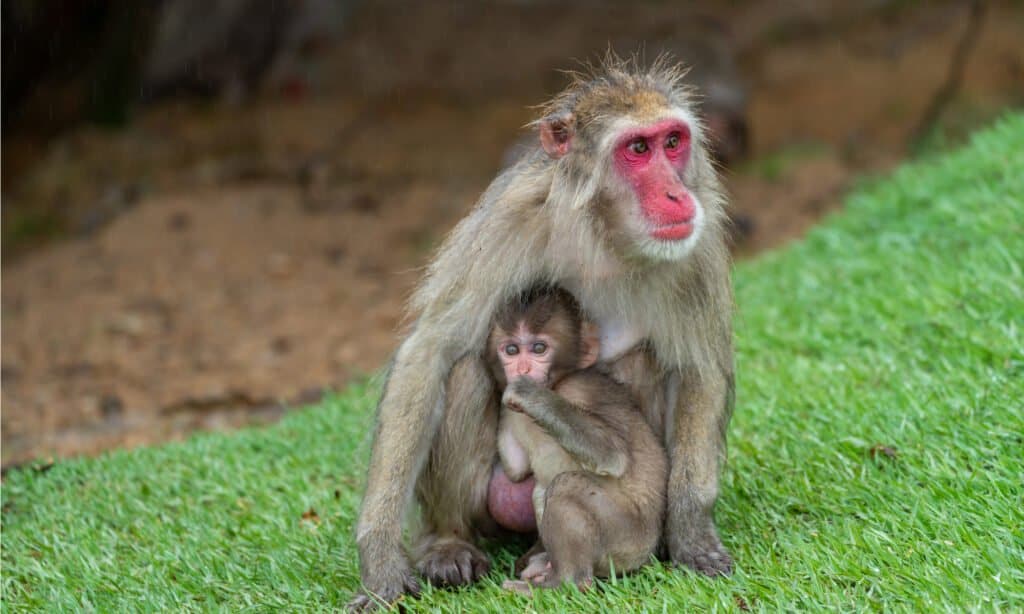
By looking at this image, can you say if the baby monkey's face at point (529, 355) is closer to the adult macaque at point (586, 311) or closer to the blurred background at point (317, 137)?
the adult macaque at point (586, 311)

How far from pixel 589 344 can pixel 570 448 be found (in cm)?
44

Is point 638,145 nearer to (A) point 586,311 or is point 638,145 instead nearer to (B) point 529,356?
(A) point 586,311

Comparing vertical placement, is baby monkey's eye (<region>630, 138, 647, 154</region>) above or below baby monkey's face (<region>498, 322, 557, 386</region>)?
above

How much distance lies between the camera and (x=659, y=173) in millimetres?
3918

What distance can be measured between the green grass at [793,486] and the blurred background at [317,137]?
2508mm

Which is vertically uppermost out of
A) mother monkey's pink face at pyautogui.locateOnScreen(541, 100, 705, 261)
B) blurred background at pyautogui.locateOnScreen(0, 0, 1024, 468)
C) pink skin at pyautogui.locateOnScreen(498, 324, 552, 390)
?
mother monkey's pink face at pyautogui.locateOnScreen(541, 100, 705, 261)

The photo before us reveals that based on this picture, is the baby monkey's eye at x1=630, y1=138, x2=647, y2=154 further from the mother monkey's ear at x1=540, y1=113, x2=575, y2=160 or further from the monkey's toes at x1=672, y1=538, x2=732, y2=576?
the monkey's toes at x1=672, y1=538, x2=732, y2=576

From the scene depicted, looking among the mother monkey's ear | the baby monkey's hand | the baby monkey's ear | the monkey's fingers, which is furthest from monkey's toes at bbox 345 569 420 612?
the mother monkey's ear

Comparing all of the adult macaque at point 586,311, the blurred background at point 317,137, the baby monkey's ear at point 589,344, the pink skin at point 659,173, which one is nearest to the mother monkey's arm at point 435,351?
the adult macaque at point 586,311

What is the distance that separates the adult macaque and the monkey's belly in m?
0.03

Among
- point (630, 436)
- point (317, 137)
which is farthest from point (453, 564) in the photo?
point (317, 137)

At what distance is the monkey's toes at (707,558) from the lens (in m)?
3.88

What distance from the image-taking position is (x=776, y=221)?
1098cm

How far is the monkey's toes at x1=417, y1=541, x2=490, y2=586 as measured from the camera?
13.5 ft
